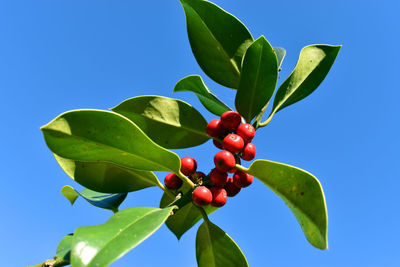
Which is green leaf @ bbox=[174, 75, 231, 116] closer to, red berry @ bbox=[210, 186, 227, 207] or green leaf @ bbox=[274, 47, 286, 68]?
green leaf @ bbox=[274, 47, 286, 68]

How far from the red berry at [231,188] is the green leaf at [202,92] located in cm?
50

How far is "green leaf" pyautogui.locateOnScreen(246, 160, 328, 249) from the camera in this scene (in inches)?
45.8

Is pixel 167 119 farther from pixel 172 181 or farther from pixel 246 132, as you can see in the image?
pixel 246 132

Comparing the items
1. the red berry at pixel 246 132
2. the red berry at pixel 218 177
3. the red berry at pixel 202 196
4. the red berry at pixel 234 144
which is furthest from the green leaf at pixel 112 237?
the red berry at pixel 246 132

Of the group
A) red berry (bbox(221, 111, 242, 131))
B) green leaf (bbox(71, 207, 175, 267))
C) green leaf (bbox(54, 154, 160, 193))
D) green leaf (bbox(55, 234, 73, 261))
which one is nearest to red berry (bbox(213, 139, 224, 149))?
red berry (bbox(221, 111, 242, 131))

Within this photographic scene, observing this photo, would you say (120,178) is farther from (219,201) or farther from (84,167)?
(219,201)

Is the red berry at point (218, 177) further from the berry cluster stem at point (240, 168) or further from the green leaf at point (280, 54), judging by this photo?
the green leaf at point (280, 54)

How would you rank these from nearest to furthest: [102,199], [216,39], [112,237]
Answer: [112,237] → [216,39] → [102,199]

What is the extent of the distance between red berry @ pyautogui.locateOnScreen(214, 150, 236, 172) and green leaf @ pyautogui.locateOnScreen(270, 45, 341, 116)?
1.52 ft

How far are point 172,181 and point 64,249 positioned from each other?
54cm

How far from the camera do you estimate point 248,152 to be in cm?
157

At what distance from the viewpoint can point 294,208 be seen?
1.30 metres

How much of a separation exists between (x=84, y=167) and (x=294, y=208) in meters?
0.95

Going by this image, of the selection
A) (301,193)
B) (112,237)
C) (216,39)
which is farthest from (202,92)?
(112,237)
